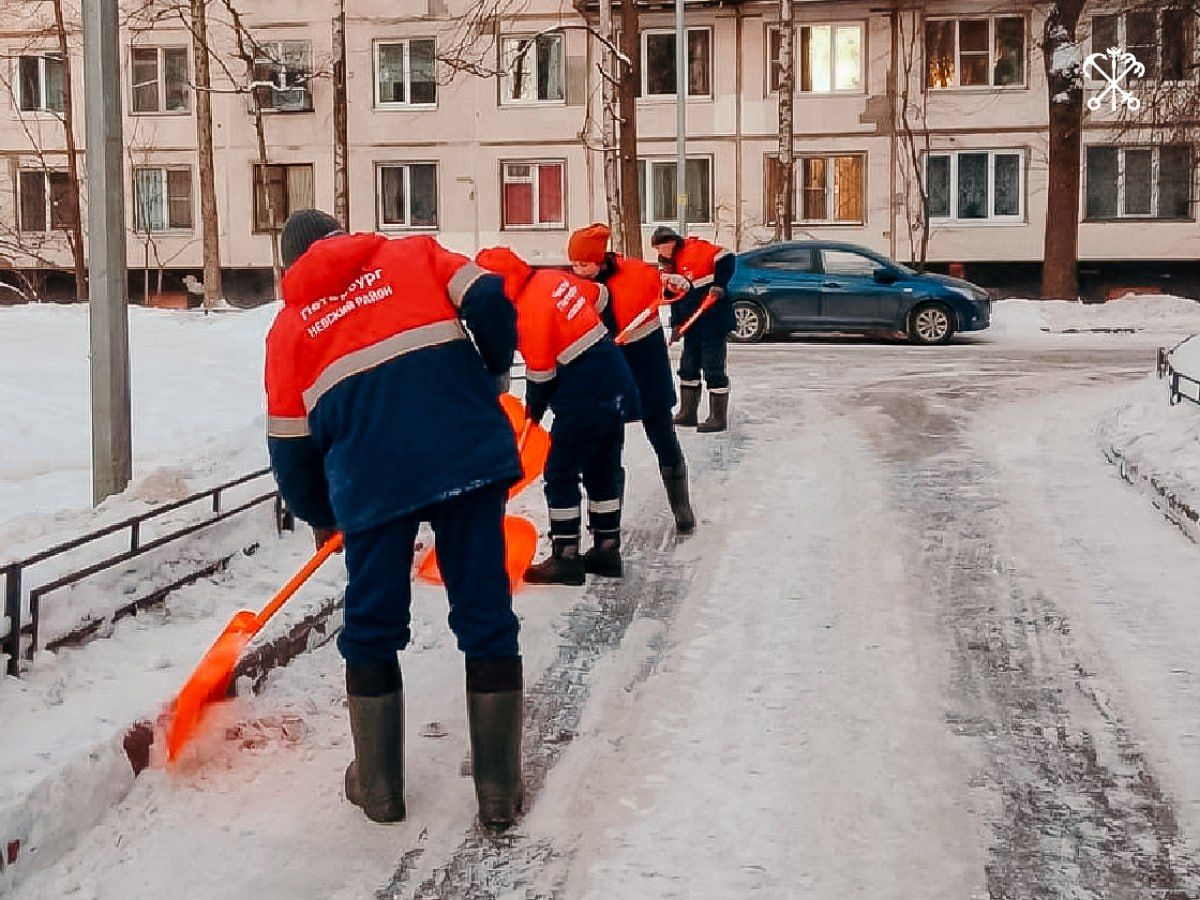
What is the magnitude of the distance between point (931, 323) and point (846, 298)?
3.83 feet

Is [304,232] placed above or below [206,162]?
below

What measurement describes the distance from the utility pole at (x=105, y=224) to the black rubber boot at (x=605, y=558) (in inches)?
88.9

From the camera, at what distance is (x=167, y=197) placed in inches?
1403

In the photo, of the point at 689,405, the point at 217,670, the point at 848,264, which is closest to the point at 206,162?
the point at 848,264

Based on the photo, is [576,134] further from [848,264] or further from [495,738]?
[495,738]

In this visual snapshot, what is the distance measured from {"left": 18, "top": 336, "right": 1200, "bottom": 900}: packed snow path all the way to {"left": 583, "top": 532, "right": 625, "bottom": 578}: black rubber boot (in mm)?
127

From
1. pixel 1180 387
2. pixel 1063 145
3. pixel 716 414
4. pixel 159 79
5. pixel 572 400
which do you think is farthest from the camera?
pixel 159 79

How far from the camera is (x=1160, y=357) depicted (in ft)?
44.5

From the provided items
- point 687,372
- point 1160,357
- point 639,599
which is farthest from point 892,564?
point 1160,357

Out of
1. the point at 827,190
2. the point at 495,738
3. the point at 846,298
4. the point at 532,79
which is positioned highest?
the point at 532,79

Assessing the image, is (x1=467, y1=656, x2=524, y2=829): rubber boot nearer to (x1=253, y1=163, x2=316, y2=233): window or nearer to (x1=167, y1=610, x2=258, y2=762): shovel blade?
Answer: (x1=167, y1=610, x2=258, y2=762): shovel blade

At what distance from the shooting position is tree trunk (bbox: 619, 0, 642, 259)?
87.3 ft

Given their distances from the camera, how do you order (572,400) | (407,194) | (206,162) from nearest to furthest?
(572,400), (206,162), (407,194)

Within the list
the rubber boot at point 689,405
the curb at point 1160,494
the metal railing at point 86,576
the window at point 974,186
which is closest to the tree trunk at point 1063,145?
the window at point 974,186
